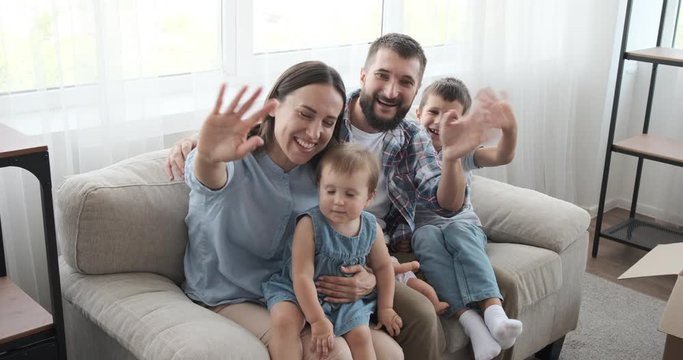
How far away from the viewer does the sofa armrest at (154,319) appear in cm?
168

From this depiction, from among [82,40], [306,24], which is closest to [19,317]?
[82,40]

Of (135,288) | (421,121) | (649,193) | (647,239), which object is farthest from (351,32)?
(649,193)

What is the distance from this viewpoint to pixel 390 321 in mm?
1994

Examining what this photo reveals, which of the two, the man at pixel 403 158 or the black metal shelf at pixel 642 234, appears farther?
the black metal shelf at pixel 642 234

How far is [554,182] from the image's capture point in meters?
3.86

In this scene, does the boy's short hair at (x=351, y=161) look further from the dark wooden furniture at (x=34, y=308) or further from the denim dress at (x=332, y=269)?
the dark wooden furniture at (x=34, y=308)

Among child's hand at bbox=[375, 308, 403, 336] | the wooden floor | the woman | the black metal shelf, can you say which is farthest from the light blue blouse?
the black metal shelf

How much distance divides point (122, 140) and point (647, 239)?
2.42 meters

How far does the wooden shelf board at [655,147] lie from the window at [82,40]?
1.98m

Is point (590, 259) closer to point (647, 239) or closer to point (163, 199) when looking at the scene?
point (647, 239)

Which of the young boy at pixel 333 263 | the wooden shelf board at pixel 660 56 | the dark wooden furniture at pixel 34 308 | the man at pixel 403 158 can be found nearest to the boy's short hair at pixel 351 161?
the young boy at pixel 333 263

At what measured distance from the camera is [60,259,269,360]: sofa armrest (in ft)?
5.51

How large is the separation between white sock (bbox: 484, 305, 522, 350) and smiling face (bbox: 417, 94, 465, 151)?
0.55 m

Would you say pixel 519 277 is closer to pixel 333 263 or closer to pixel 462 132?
pixel 462 132
